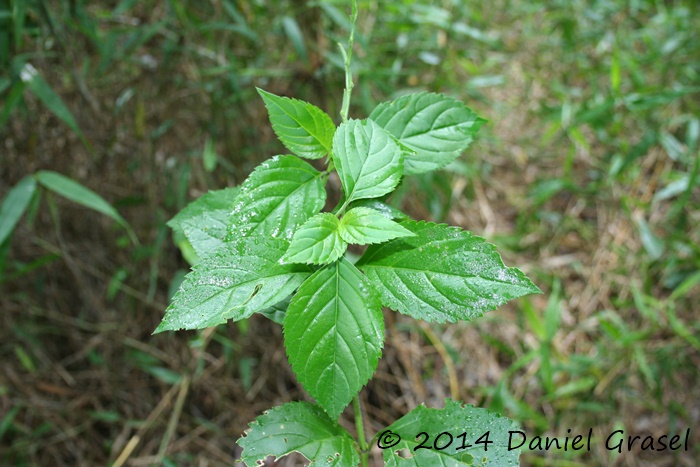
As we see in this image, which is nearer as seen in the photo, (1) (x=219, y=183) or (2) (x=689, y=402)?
(1) (x=219, y=183)

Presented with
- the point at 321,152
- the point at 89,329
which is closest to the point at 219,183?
the point at 89,329

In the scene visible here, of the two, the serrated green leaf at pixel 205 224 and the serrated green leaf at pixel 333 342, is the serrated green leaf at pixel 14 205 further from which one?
the serrated green leaf at pixel 333 342

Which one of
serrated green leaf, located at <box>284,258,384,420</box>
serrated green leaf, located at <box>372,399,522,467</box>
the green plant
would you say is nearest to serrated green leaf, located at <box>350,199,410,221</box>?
the green plant

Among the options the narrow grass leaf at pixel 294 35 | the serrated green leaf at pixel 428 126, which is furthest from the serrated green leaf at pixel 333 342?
the narrow grass leaf at pixel 294 35

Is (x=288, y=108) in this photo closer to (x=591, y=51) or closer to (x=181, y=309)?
(x=181, y=309)

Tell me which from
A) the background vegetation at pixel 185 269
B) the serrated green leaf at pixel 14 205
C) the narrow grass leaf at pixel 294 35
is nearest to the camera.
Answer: the serrated green leaf at pixel 14 205

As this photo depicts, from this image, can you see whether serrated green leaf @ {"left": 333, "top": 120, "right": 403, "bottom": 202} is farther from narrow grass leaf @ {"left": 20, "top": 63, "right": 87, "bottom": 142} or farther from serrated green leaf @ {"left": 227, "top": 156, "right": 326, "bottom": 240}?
narrow grass leaf @ {"left": 20, "top": 63, "right": 87, "bottom": 142}

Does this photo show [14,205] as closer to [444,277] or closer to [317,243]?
[317,243]
